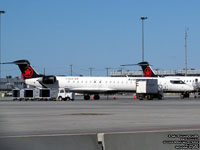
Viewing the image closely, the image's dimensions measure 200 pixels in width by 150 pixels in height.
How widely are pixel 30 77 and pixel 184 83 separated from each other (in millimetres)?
25501

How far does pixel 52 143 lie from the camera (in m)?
10.4

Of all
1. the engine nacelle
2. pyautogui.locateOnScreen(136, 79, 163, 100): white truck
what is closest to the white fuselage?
the engine nacelle

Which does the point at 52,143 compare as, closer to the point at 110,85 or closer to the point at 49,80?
the point at 110,85

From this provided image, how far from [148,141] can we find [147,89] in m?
58.3

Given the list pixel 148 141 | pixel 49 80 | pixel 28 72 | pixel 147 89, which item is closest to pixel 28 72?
pixel 28 72

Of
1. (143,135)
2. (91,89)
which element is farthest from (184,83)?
(143,135)

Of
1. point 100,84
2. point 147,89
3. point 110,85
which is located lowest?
point 147,89

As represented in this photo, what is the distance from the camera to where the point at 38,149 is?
10.1m

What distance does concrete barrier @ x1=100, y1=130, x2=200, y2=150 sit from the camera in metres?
10.6

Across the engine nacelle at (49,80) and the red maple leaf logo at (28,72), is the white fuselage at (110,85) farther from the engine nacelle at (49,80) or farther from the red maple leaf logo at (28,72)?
the red maple leaf logo at (28,72)

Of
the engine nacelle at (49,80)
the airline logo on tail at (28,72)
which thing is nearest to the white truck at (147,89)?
the engine nacelle at (49,80)

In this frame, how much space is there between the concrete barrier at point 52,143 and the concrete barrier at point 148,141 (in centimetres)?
34

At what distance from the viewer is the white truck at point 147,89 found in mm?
68812

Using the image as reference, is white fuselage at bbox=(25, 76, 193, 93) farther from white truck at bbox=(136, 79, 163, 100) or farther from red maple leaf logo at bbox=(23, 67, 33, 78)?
red maple leaf logo at bbox=(23, 67, 33, 78)
